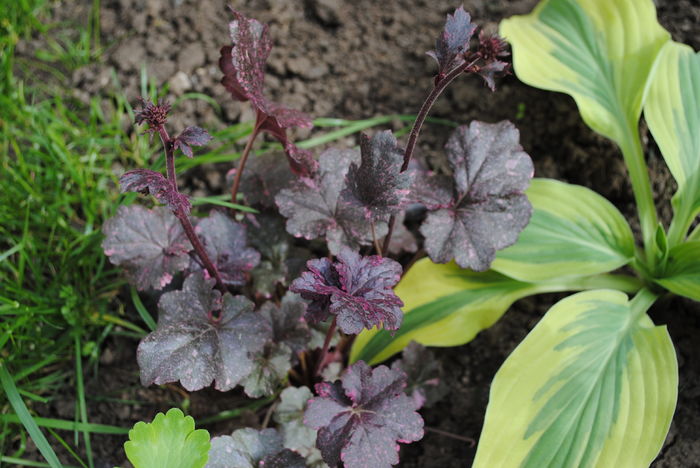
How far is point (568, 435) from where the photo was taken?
4.36 feet

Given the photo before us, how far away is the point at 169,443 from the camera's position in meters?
1.15

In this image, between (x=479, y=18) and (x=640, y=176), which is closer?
(x=640, y=176)

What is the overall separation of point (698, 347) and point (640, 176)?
A: 431mm

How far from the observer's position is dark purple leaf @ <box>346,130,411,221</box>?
1.23m

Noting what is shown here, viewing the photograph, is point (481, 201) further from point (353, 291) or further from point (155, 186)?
point (155, 186)

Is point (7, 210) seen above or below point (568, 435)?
above

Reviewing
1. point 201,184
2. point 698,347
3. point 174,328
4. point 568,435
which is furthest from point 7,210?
point 698,347

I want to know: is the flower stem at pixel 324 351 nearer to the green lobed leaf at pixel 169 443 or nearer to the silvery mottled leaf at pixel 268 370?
the silvery mottled leaf at pixel 268 370

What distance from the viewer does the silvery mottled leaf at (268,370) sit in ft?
4.52

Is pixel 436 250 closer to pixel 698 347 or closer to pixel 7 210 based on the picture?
pixel 698 347

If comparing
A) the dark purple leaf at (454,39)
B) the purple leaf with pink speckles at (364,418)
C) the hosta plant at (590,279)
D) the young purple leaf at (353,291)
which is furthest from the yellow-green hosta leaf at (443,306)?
the dark purple leaf at (454,39)

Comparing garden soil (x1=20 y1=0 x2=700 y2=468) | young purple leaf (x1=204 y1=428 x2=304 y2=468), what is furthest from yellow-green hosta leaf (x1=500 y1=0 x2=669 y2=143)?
young purple leaf (x1=204 y1=428 x2=304 y2=468)

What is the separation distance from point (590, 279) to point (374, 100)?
0.86 meters

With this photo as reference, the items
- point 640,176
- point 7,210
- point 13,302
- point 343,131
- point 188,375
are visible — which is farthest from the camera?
point 343,131
